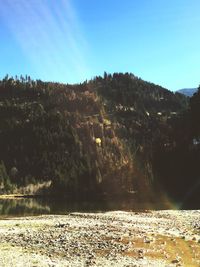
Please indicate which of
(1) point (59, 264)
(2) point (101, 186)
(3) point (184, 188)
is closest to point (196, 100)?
(3) point (184, 188)

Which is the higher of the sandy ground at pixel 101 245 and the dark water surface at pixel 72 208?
the dark water surface at pixel 72 208

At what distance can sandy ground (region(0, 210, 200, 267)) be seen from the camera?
99.5ft

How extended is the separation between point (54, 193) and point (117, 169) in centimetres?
3461

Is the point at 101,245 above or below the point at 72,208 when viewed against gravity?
below

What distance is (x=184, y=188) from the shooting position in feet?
403

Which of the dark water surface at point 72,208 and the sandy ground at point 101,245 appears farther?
the dark water surface at point 72,208

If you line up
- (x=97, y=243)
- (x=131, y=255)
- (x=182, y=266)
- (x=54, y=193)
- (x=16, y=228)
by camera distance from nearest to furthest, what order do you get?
(x=182, y=266) → (x=131, y=255) → (x=97, y=243) → (x=16, y=228) → (x=54, y=193)

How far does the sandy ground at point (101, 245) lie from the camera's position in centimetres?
3031

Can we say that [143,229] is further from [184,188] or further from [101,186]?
[101,186]

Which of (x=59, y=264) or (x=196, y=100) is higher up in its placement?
(x=196, y=100)

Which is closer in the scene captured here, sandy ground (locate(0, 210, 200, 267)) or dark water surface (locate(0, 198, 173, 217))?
sandy ground (locate(0, 210, 200, 267))

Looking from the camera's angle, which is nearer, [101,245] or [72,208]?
[101,245]

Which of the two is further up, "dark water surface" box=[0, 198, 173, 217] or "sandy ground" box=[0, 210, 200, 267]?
"dark water surface" box=[0, 198, 173, 217]

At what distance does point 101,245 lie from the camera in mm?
36125
